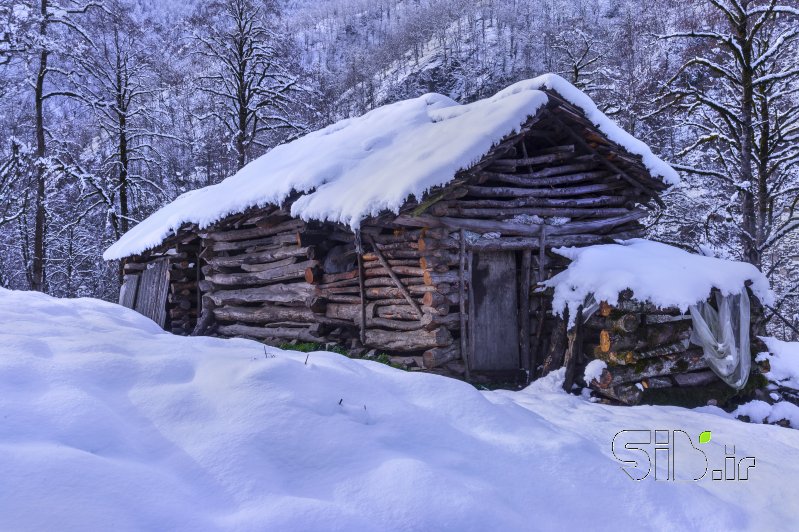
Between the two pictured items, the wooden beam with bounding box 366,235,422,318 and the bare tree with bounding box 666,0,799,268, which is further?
the bare tree with bounding box 666,0,799,268

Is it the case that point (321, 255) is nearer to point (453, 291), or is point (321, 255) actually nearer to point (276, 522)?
point (453, 291)

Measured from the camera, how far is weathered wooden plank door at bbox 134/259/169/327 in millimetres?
13617

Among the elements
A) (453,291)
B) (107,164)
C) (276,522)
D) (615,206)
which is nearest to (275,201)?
(453,291)

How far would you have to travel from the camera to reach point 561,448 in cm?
290

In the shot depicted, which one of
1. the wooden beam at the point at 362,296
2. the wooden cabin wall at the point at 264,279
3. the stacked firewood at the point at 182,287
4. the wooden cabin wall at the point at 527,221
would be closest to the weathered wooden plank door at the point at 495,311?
the wooden cabin wall at the point at 527,221

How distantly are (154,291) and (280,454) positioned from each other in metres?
13.4

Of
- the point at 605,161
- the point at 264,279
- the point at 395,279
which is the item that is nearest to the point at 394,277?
the point at 395,279

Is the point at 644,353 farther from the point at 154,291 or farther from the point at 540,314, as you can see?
the point at 154,291

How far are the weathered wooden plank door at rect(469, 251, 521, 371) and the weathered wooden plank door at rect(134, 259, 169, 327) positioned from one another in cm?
884

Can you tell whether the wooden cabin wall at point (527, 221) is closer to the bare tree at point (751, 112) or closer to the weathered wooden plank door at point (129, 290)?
the bare tree at point (751, 112)

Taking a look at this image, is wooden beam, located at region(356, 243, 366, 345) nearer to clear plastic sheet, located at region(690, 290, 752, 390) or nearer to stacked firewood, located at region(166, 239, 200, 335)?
clear plastic sheet, located at region(690, 290, 752, 390)

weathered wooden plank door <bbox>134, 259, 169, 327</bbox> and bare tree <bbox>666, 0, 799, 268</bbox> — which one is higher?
bare tree <bbox>666, 0, 799, 268</bbox>

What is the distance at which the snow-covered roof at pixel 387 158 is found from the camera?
7488 mm

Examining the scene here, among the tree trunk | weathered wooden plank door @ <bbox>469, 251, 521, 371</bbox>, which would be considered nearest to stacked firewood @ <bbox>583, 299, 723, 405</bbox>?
weathered wooden plank door @ <bbox>469, 251, 521, 371</bbox>
